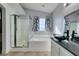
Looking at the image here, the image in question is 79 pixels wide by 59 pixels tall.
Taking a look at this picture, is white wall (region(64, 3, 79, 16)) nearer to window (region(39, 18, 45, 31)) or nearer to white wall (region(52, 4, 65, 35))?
white wall (region(52, 4, 65, 35))

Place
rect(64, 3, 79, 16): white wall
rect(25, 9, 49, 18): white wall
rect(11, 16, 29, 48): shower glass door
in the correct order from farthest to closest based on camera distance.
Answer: rect(11, 16, 29, 48): shower glass door
rect(25, 9, 49, 18): white wall
rect(64, 3, 79, 16): white wall

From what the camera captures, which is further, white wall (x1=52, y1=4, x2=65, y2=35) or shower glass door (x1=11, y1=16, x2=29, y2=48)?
shower glass door (x1=11, y1=16, x2=29, y2=48)

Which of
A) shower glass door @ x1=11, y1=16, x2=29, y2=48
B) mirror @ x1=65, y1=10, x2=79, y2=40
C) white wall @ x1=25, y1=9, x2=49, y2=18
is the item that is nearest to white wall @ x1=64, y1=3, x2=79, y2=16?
mirror @ x1=65, y1=10, x2=79, y2=40

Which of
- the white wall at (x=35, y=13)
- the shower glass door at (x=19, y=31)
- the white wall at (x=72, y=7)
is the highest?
the white wall at (x=35, y=13)

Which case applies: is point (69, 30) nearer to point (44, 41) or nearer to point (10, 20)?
point (44, 41)

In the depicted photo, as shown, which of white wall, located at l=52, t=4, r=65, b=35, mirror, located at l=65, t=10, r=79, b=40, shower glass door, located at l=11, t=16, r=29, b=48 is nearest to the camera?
mirror, located at l=65, t=10, r=79, b=40

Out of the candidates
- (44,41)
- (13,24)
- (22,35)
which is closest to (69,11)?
(44,41)

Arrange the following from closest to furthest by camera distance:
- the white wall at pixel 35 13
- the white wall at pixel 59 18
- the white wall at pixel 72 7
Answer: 1. the white wall at pixel 72 7
2. the white wall at pixel 59 18
3. the white wall at pixel 35 13

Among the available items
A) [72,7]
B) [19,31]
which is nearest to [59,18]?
[72,7]

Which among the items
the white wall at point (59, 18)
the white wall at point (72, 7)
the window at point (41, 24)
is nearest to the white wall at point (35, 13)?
the window at point (41, 24)

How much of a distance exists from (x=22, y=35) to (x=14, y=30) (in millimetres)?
520

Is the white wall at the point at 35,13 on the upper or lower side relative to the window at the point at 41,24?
upper

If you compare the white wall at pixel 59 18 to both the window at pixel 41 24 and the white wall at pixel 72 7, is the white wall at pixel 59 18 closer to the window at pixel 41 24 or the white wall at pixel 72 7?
the white wall at pixel 72 7

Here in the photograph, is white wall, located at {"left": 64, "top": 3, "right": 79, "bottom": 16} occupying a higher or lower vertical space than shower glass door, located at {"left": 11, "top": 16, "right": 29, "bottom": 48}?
higher
